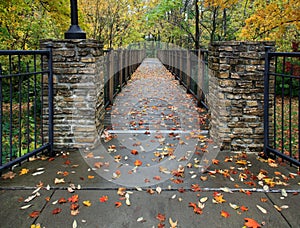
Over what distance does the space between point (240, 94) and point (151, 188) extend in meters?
2.00

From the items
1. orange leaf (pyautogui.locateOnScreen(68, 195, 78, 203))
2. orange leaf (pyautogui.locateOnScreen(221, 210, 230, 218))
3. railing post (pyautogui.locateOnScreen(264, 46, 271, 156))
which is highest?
railing post (pyautogui.locateOnScreen(264, 46, 271, 156))

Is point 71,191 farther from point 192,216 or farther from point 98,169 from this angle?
point 192,216

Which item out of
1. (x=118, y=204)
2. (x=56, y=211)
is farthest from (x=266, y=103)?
(x=56, y=211)

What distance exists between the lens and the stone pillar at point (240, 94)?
167 inches

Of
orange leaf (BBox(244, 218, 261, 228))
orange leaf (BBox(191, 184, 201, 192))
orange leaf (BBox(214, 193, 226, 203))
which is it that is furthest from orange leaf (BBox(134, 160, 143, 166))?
orange leaf (BBox(244, 218, 261, 228))

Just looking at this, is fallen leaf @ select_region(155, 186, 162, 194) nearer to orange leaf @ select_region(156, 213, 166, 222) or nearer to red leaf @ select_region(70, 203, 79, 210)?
orange leaf @ select_region(156, 213, 166, 222)

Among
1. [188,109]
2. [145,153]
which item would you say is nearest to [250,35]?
[188,109]

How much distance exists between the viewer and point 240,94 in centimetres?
432

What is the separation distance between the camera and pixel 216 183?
130 inches

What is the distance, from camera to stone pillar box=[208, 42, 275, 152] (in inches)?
167

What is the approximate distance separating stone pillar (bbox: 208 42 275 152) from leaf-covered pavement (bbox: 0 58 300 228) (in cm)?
26

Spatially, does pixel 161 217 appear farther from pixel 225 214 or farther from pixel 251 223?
pixel 251 223

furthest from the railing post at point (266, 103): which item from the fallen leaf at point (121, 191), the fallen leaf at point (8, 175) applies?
the fallen leaf at point (8, 175)

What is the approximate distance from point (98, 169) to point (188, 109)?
4.21 m
